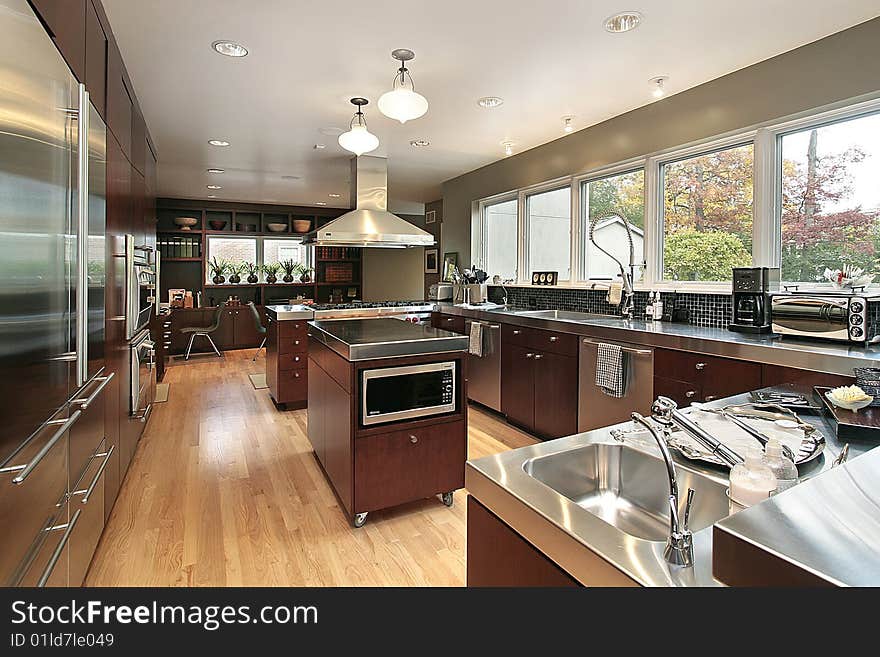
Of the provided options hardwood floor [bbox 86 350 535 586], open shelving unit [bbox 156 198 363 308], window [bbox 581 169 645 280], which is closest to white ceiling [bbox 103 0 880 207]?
window [bbox 581 169 645 280]

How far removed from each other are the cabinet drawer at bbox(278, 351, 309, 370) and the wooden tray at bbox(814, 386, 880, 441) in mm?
4128

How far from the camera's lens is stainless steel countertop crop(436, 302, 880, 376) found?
7.09 ft

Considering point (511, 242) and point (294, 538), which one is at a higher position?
point (511, 242)

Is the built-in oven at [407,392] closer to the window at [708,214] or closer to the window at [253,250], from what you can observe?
the window at [708,214]

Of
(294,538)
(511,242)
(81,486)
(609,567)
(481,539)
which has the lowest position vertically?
(294,538)

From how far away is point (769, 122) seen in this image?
3016 mm

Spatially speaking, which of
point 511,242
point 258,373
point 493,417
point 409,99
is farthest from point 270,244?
point 409,99

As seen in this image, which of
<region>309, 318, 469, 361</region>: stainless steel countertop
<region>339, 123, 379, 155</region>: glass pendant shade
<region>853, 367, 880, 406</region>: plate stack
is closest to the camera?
<region>853, 367, 880, 406</region>: plate stack

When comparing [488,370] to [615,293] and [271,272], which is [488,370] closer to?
[615,293]

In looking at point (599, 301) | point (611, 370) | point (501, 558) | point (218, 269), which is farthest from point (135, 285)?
point (218, 269)

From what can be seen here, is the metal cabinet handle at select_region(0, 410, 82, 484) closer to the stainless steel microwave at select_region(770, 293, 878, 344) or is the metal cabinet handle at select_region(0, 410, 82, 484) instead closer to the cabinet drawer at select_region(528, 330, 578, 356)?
the cabinet drawer at select_region(528, 330, 578, 356)

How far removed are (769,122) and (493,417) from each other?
9.56 ft

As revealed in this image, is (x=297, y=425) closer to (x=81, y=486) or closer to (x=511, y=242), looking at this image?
(x=81, y=486)

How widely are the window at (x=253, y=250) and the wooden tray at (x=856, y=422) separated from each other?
8.32m
